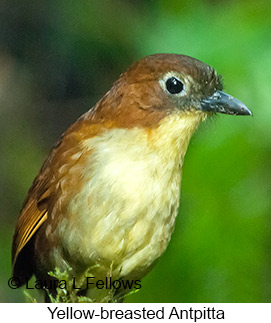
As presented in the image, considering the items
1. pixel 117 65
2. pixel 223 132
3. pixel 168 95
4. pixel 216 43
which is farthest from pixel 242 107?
pixel 117 65

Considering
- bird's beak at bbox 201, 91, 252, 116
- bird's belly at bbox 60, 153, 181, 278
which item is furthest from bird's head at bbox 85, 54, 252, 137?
bird's belly at bbox 60, 153, 181, 278

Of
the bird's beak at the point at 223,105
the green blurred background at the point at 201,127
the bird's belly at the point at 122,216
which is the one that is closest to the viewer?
the bird's belly at the point at 122,216

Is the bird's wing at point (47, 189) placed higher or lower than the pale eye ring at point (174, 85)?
lower

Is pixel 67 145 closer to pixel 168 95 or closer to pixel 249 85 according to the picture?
pixel 168 95

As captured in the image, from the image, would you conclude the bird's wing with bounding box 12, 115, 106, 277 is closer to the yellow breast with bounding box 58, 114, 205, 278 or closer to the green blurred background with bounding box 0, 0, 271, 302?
the yellow breast with bounding box 58, 114, 205, 278
